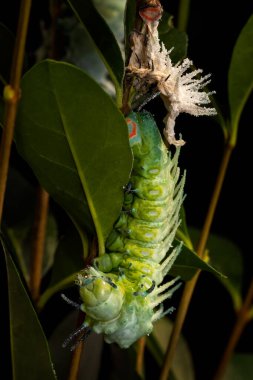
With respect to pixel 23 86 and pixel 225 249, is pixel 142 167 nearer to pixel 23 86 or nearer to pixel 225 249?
pixel 23 86

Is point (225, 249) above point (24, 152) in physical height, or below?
below

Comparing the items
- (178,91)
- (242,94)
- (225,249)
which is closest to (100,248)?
(178,91)

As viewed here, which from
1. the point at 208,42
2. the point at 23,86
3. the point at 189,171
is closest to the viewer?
the point at 23,86

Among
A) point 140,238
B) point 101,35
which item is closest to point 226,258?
point 140,238

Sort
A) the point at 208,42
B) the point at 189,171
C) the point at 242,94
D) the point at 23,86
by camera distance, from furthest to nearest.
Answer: the point at 189,171, the point at 208,42, the point at 242,94, the point at 23,86

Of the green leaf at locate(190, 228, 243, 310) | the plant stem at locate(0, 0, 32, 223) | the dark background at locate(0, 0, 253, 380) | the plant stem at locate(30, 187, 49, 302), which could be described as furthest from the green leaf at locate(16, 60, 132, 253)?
the green leaf at locate(190, 228, 243, 310)

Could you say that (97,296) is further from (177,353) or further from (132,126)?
(177,353)

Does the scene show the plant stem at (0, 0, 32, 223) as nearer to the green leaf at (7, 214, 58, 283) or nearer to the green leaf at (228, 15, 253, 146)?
the green leaf at (228, 15, 253, 146)
